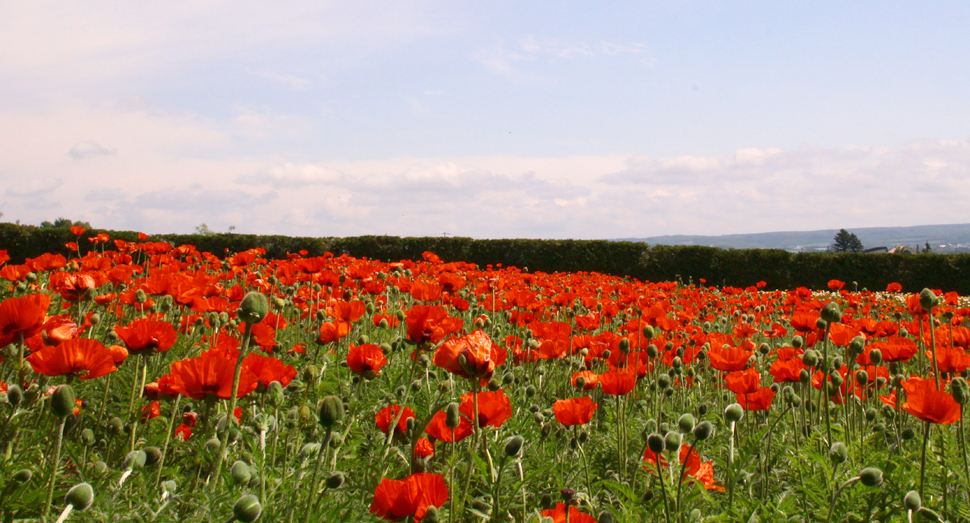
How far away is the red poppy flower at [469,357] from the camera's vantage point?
147cm

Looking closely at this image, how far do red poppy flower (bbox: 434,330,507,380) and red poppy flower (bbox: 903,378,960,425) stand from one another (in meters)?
1.31

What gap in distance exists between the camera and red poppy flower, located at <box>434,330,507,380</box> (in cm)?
147

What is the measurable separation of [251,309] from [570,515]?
868mm

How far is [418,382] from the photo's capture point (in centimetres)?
275

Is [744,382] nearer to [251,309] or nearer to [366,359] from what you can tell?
[366,359]

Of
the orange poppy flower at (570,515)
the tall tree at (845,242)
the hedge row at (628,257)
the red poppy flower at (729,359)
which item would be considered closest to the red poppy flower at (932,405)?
the red poppy flower at (729,359)

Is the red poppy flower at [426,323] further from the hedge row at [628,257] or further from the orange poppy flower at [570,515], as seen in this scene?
the hedge row at [628,257]

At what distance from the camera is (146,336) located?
1832 millimetres

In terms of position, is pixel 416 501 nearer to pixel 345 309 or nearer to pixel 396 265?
pixel 345 309

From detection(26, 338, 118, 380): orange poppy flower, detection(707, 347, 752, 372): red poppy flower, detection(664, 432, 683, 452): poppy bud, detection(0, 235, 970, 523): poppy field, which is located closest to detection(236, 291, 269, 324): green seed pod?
detection(0, 235, 970, 523): poppy field

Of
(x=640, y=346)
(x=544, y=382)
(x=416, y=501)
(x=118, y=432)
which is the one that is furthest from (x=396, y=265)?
(x=416, y=501)

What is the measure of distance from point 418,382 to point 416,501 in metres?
1.50

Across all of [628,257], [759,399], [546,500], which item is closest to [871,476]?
[546,500]

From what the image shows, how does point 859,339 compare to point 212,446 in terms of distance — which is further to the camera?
point 859,339
